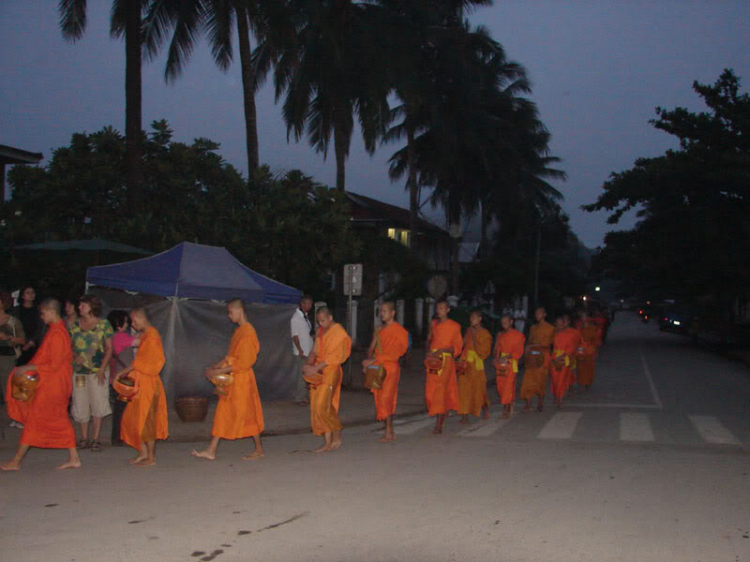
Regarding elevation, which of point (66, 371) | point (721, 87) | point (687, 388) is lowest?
point (687, 388)

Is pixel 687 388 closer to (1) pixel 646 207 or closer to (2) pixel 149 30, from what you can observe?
(2) pixel 149 30

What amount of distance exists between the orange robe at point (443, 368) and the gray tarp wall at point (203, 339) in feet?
13.3

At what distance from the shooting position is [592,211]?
43.3 meters

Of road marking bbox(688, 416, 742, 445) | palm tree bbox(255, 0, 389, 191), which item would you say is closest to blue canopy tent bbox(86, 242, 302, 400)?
road marking bbox(688, 416, 742, 445)

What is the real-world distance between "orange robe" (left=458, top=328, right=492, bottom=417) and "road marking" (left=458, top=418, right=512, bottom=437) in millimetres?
294

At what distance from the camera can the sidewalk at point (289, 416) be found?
37.0 ft

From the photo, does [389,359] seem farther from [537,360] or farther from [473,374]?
[537,360]

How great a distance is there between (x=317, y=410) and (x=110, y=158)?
15.3m

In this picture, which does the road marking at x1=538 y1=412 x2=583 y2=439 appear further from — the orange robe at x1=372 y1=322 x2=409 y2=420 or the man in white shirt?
→ the man in white shirt

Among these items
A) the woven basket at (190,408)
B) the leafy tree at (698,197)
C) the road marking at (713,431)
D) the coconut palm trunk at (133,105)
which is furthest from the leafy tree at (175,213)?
the leafy tree at (698,197)

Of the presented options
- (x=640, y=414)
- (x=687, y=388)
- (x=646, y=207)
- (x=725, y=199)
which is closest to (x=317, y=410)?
(x=640, y=414)

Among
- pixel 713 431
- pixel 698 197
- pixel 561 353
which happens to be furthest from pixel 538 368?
pixel 698 197

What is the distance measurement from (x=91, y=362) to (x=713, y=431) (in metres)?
8.68

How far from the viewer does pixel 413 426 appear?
512 inches
